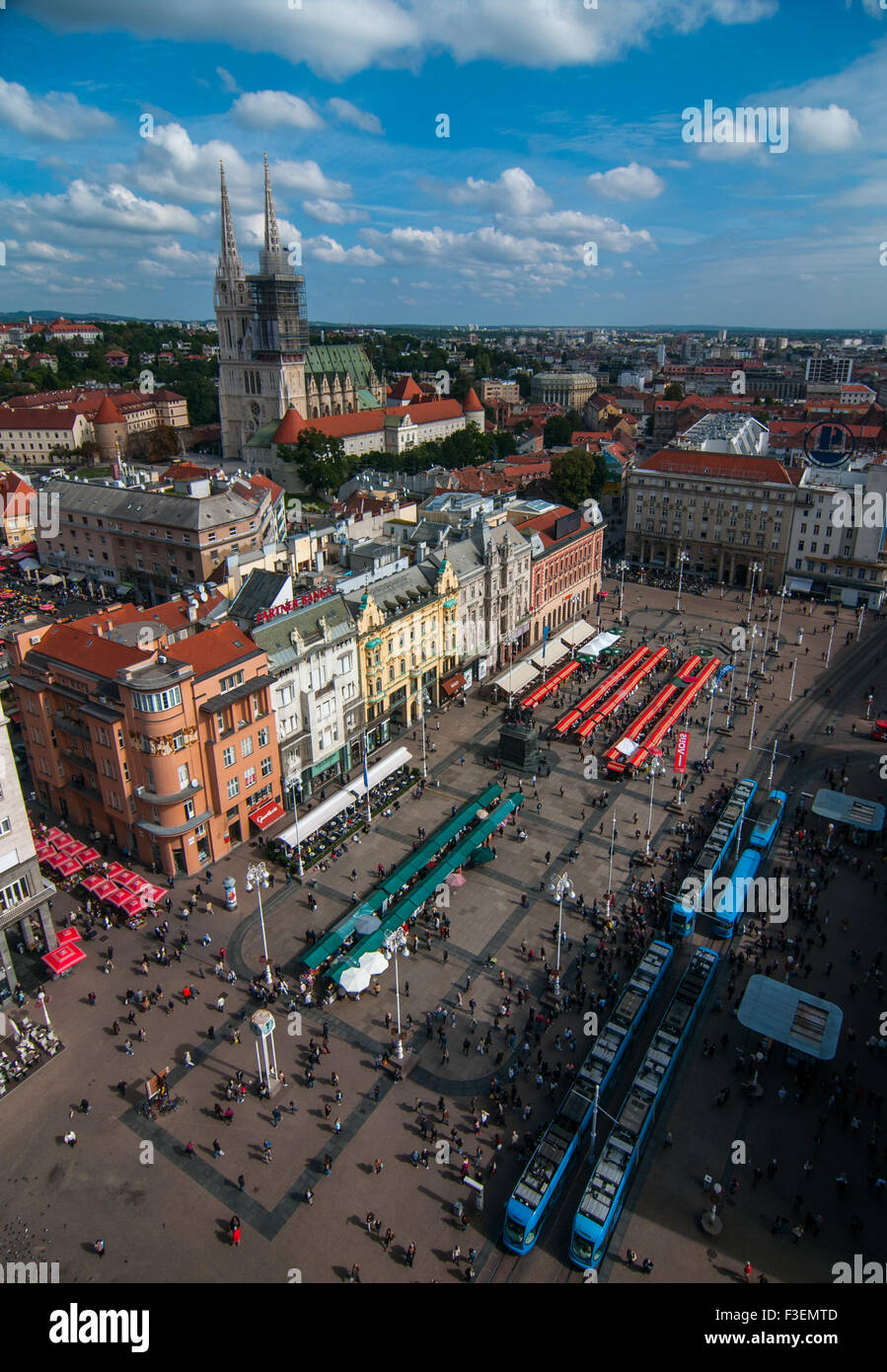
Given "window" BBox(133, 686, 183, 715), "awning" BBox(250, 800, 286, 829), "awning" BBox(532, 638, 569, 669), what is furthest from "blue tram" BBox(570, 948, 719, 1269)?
"awning" BBox(532, 638, 569, 669)

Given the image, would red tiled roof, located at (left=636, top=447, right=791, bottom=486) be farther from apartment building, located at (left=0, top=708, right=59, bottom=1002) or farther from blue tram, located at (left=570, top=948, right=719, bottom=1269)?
apartment building, located at (left=0, top=708, right=59, bottom=1002)

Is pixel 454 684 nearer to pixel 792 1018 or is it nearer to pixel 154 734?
A: pixel 154 734

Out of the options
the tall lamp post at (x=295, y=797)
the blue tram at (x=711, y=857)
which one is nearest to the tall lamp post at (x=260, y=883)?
the tall lamp post at (x=295, y=797)

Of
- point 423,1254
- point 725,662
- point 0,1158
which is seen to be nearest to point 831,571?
point 725,662

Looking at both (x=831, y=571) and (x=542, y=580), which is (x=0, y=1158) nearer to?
(x=542, y=580)

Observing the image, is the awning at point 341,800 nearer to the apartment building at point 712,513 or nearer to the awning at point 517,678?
the awning at point 517,678

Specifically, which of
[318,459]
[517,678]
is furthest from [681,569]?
[318,459]
